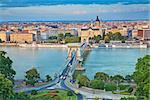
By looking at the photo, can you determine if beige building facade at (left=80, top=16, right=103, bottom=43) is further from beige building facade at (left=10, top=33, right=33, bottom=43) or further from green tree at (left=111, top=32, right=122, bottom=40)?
beige building facade at (left=10, top=33, right=33, bottom=43)

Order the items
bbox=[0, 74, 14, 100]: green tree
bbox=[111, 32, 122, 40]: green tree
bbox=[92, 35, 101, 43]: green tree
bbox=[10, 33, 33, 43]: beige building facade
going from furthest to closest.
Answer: bbox=[10, 33, 33, 43]: beige building facade → bbox=[111, 32, 122, 40]: green tree → bbox=[92, 35, 101, 43]: green tree → bbox=[0, 74, 14, 100]: green tree

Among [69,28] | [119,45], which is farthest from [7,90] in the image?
[69,28]

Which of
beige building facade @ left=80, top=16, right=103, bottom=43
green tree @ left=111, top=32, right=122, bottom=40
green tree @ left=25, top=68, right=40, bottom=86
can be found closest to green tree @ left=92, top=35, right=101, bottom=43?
beige building facade @ left=80, top=16, right=103, bottom=43

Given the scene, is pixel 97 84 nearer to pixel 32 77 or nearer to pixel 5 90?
pixel 32 77

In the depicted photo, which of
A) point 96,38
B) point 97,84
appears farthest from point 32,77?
point 96,38

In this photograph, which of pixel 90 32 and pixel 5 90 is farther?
pixel 90 32

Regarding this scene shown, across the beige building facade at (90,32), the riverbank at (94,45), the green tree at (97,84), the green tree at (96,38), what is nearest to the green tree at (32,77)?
the green tree at (97,84)

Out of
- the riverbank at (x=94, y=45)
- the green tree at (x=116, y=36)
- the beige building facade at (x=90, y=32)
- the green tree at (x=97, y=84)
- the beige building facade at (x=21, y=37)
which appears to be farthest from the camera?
the beige building facade at (x=90, y=32)

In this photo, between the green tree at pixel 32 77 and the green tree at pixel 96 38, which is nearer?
the green tree at pixel 32 77

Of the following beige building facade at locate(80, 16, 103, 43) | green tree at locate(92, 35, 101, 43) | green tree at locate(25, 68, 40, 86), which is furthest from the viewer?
beige building facade at locate(80, 16, 103, 43)

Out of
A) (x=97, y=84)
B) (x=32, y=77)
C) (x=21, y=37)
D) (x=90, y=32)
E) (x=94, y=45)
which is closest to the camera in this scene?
(x=97, y=84)

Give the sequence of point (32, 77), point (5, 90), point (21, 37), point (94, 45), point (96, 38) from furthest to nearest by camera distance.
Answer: point (21, 37) < point (96, 38) < point (94, 45) < point (32, 77) < point (5, 90)

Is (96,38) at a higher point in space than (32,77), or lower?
lower

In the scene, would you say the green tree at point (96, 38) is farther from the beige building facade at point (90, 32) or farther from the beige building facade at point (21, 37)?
the beige building facade at point (21, 37)
